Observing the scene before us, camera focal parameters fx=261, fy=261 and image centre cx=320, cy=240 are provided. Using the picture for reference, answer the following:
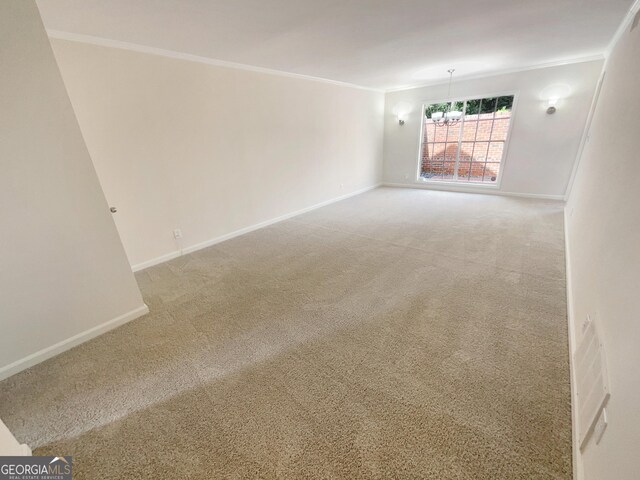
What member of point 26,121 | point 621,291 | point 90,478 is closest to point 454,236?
point 621,291

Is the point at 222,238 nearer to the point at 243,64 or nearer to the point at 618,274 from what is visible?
the point at 243,64

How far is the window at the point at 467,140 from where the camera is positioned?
5316 millimetres

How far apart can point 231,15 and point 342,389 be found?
277 cm

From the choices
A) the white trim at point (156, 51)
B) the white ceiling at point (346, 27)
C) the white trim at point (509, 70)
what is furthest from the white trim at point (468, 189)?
the white trim at point (156, 51)

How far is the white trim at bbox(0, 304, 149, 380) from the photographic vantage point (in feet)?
5.53

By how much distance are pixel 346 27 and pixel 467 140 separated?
453 cm

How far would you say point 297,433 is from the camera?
1257 mm

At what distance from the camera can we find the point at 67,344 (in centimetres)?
186

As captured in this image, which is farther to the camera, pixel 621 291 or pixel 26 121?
pixel 26 121

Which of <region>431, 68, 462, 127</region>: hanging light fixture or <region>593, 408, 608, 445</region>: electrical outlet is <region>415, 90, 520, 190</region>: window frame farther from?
<region>593, 408, 608, 445</region>: electrical outlet

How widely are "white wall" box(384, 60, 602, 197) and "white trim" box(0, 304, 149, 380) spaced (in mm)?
6363

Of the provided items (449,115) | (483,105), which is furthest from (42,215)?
(483,105)

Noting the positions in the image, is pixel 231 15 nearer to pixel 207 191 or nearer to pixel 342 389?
pixel 207 191

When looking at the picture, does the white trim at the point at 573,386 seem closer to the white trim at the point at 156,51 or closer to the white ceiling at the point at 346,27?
the white ceiling at the point at 346,27
